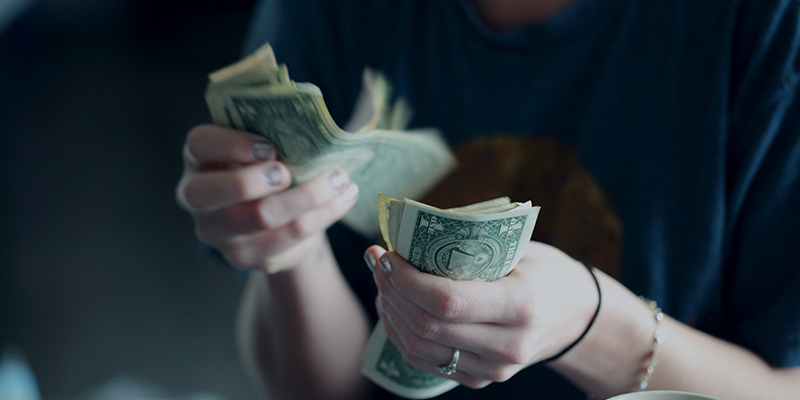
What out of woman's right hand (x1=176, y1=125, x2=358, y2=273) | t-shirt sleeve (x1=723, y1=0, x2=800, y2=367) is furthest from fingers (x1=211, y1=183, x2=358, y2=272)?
t-shirt sleeve (x1=723, y1=0, x2=800, y2=367)

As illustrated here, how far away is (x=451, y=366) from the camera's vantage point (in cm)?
38

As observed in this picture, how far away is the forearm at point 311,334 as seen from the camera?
0.62 metres

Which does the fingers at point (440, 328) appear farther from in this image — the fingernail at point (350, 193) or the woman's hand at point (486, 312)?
the fingernail at point (350, 193)

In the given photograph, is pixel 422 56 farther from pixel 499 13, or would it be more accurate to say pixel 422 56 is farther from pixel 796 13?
pixel 796 13

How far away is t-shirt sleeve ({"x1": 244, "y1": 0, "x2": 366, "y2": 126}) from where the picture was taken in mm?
757

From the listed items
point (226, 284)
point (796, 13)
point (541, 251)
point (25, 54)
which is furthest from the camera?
point (25, 54)

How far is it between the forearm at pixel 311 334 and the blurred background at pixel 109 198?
3.84 feet

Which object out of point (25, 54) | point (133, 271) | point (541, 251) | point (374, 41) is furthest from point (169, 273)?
point (541, 251)

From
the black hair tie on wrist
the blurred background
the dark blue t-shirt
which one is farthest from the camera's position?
the blurred background

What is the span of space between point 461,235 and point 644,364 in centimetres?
26

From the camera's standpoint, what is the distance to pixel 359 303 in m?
0.72

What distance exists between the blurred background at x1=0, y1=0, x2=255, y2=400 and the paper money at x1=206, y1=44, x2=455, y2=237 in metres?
1.49

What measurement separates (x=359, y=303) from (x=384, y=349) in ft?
0.78

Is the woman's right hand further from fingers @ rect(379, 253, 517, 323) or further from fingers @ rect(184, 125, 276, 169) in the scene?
fingers @ rect(379, 253, 517, 323)
